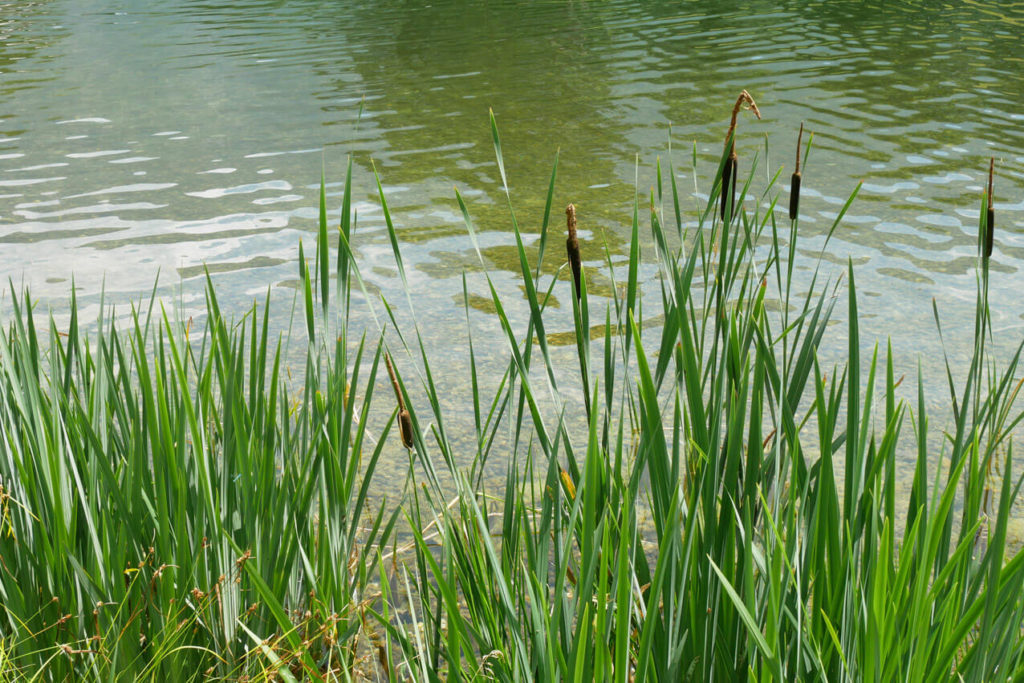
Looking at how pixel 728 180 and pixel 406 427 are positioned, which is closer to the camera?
pixel 406 427

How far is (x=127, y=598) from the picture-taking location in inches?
47.2

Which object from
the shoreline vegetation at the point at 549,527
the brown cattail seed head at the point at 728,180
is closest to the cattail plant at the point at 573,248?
the shoreline vegetation at the point at 549,527

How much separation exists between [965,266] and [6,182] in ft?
13.3

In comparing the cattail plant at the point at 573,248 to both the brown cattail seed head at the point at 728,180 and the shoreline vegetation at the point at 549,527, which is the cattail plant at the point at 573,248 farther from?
the brown cattail seed head at the point at 728,180

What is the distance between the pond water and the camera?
3523 mm

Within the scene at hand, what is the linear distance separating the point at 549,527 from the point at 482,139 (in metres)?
4.41

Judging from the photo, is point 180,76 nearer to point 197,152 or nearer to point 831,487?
point 197,152

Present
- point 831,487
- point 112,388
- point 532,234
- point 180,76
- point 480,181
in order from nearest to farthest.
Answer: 1. point 831,487
2. point 112,388
3. point 532,234
4. point 480,181
5. point 180,76

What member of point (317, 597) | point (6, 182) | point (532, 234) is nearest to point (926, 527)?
point (317, 597)

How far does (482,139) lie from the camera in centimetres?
529

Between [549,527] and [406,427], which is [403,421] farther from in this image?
[549,527]

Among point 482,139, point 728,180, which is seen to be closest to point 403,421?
point 728,180

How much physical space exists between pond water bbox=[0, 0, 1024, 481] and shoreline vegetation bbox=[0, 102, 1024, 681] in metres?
0.50

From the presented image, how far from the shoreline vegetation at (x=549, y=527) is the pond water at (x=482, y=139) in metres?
0.50
